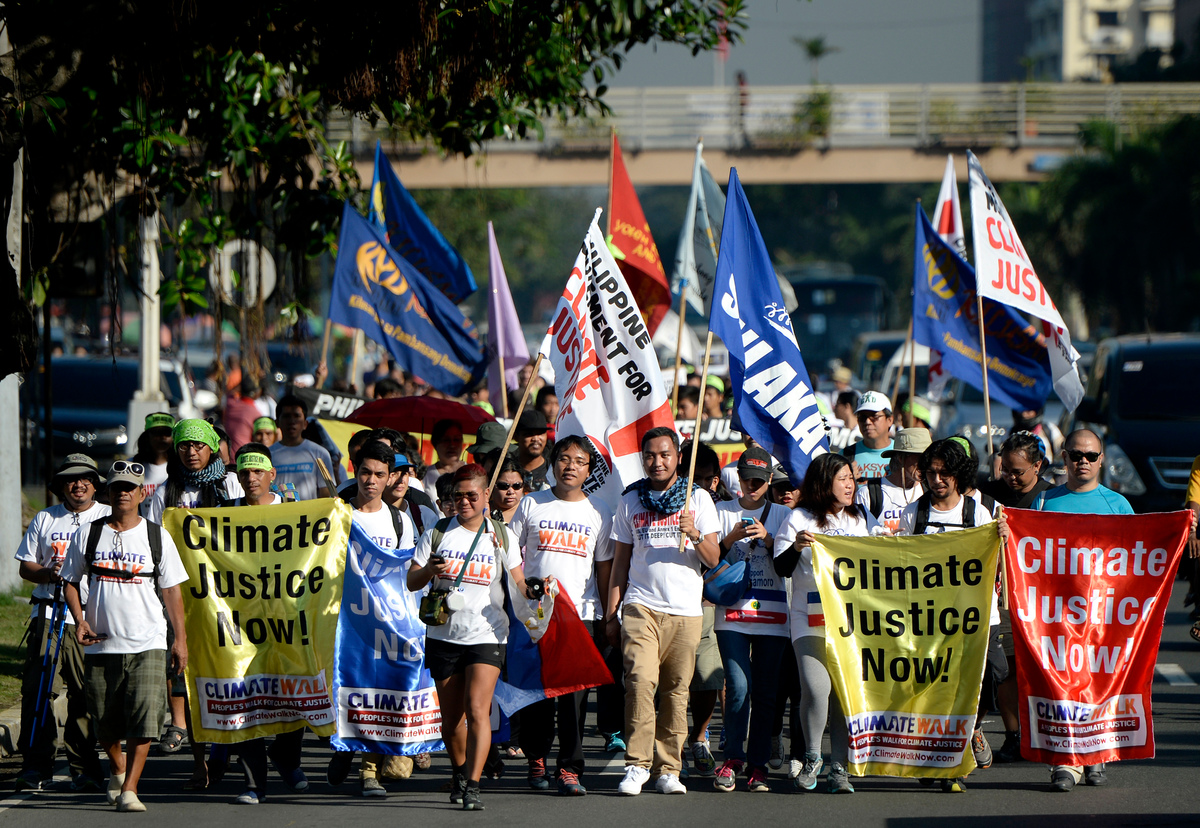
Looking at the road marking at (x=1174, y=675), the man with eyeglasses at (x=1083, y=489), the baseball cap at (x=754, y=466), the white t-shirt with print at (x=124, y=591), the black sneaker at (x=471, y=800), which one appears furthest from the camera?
the road marking at (x=1174, y=675)

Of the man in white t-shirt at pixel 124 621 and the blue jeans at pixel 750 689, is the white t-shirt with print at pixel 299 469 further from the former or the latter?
the blue jeans at pixel 750 689

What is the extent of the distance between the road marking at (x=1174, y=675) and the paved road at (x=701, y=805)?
2.36 metres

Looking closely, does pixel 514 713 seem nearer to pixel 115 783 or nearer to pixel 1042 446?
pixel 115 783

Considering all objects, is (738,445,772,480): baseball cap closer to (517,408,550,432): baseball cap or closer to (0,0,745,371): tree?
(517,408,550,432): baseball cap

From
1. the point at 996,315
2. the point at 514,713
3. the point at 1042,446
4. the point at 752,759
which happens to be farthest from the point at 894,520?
the point at 996,315

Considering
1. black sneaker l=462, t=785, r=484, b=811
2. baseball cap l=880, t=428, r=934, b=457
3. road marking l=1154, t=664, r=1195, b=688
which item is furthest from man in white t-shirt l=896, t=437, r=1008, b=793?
road marking l=1154, t=664, r=1195, b=688

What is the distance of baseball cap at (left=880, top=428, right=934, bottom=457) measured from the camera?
8.73m

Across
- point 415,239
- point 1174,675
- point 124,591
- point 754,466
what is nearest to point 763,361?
point 754,466

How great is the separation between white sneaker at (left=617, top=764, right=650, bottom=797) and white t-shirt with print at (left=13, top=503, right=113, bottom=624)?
2627 millimetres

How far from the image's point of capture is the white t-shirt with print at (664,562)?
24.5 ft

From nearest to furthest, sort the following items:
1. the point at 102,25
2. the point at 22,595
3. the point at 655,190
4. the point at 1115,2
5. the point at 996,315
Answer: the point at 102,25
the point at 996,315
the point at 22,595
the point at 1115,2
the point at 655,190

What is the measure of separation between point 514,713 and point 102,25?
16.1ft

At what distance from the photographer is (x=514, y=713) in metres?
7.60

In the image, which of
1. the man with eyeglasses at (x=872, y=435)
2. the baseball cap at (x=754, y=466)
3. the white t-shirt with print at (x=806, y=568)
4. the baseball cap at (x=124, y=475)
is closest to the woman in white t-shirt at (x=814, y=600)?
the white t-shirt with print at (x=806, y=568)
